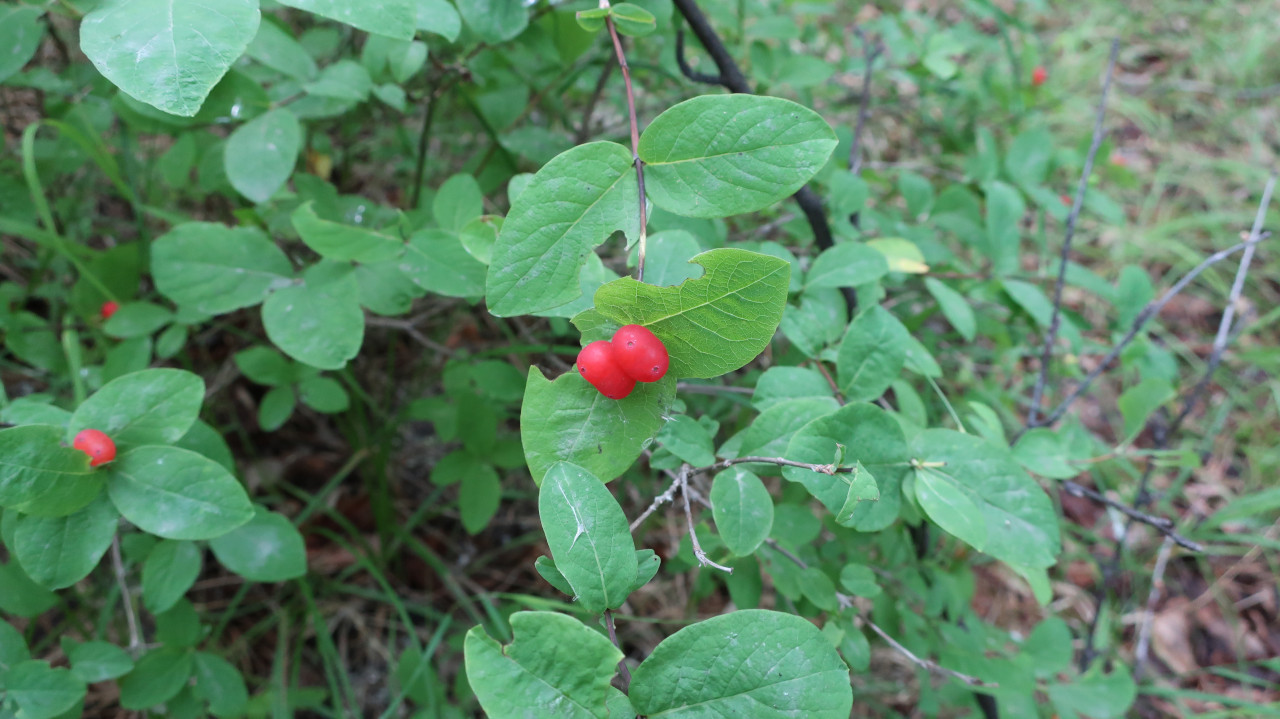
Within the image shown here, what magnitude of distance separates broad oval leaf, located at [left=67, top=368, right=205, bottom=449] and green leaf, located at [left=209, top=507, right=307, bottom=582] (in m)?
0.26

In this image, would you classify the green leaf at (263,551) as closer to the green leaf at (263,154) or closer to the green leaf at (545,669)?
the green leaf at (263,154)

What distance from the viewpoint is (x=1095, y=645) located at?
2002 mm

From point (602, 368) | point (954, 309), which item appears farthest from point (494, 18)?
point (954, 309)

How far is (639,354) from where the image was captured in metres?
0.65

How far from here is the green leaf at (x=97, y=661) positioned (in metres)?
1.10

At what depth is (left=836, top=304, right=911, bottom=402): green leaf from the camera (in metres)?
0.97

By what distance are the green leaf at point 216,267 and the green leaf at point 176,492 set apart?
336 millimetres

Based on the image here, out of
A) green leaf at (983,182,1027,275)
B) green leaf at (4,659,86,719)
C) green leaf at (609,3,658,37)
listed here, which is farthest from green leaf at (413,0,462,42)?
green leaf at (983,182,1027,275)

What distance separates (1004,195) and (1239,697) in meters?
1.81

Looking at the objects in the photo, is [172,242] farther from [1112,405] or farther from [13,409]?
[1112,405]

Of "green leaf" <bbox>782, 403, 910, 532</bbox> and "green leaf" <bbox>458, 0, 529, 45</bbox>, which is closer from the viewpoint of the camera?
"green leaf" <bbox>782, 403, 910, 532</bbox>

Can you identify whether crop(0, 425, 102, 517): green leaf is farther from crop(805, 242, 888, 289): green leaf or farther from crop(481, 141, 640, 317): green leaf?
crop(805, 242, 888, 289): green leaf

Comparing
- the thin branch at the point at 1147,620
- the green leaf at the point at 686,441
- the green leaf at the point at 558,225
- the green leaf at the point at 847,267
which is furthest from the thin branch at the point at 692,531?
the thin branch at the point at 1147,620

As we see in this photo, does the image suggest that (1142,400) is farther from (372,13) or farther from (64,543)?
(64,543)
